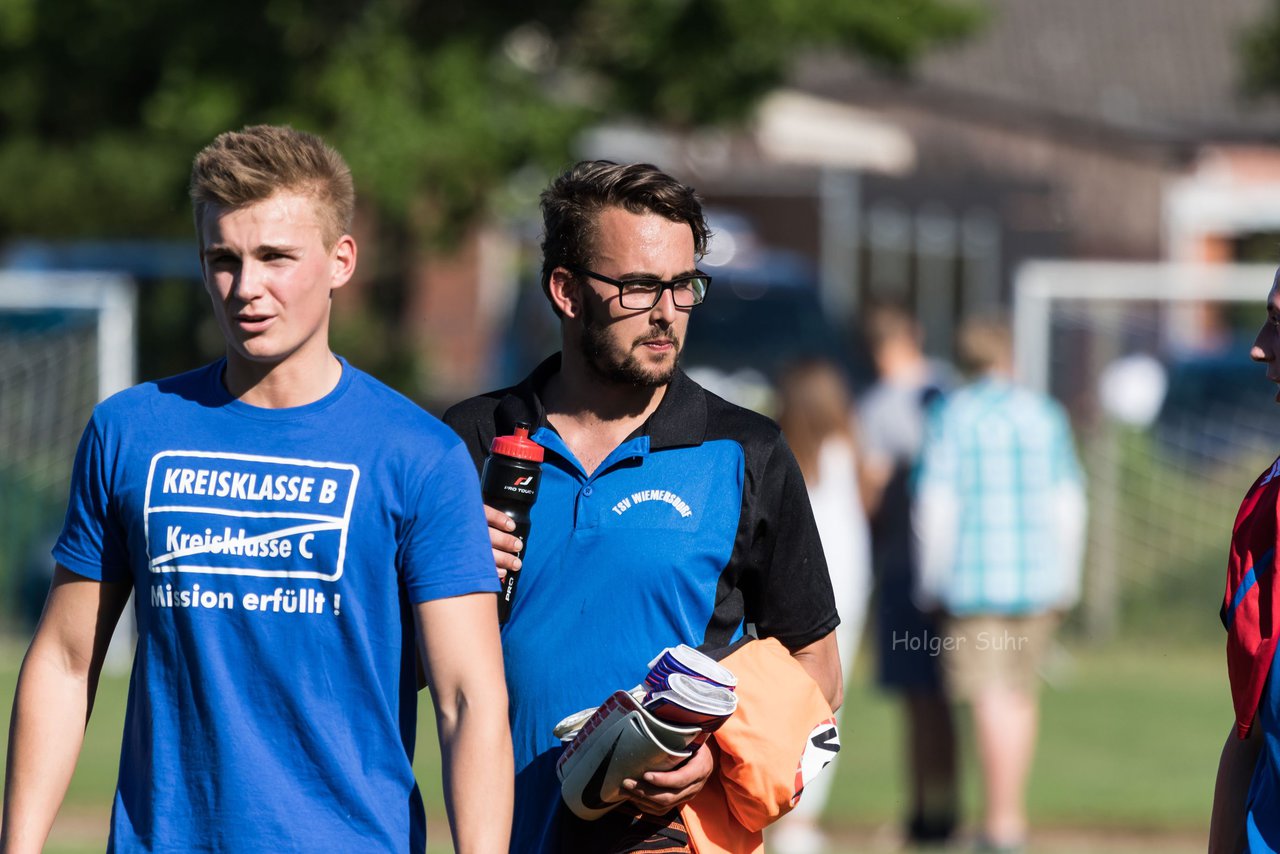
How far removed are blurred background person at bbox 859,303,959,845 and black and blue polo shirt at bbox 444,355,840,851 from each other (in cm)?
518

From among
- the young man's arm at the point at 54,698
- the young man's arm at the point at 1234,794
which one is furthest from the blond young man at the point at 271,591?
the young man's arm at the point at 1234,794

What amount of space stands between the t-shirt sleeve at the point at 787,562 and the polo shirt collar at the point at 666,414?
0.17 meters

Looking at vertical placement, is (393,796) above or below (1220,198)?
below

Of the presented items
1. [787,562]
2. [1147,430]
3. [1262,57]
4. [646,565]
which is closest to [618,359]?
[646,565]

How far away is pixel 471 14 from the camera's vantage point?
1488 cm

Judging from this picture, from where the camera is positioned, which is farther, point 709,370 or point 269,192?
point 709,370

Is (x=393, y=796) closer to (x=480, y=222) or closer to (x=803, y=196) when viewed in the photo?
(x=480, y=222)

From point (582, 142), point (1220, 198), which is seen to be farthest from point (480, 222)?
point (1220, 198)

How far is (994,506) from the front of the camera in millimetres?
8883

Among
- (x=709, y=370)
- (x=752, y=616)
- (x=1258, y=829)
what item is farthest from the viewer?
(x=709, y=370)

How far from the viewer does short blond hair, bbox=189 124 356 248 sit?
328cm

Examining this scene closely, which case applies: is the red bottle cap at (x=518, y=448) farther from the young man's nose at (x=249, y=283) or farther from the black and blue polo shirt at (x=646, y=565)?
the young man's nose at (x=249, y=283)

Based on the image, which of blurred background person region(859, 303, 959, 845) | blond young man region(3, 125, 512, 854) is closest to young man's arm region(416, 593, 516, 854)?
blond young man region(3, 125, 512, 854)

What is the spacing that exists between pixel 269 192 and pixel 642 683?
1111mm
